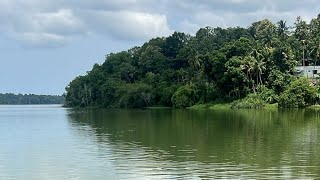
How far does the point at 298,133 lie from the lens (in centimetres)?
3384

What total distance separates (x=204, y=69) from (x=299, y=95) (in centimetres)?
2154

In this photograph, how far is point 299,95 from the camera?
7962 centimetres

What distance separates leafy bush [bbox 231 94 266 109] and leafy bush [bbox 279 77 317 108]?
4.77 m

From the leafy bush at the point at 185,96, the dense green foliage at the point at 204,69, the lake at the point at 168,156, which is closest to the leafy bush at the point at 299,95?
the dense green foliage at the point at 204,69

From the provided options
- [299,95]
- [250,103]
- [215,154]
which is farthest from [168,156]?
[250,103]

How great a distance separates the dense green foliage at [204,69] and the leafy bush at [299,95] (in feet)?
1.21

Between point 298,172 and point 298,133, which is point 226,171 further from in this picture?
point 298,133

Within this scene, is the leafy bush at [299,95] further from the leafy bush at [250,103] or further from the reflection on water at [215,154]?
the reflection on water at [215,154]

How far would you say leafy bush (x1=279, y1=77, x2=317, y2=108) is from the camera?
79375 mm

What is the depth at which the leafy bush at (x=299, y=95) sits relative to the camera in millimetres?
79375

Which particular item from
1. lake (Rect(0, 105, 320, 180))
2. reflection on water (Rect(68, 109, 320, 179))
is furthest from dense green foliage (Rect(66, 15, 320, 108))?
lake (Rect(0, 105, 320, 180))

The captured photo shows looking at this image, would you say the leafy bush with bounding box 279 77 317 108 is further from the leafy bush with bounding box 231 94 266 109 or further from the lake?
the lake

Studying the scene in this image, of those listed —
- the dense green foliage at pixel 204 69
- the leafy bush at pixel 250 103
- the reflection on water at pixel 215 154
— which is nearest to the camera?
the reflection on water at pixel 215 154

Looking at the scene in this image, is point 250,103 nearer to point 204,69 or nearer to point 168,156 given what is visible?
point 204,69
